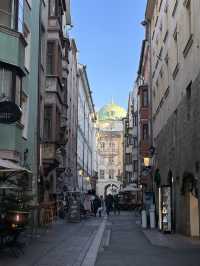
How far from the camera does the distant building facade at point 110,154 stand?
13559cm

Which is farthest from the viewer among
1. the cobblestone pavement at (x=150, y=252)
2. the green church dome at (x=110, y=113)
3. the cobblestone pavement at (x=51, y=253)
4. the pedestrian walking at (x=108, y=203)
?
the green church dome at (x=110, y=113)

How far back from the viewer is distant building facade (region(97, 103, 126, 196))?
13559cm

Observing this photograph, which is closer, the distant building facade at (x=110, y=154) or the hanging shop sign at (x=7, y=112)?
the hanging shop sign at (x=7, y=112)

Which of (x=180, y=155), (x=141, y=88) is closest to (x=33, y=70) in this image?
(x=180, y=155)

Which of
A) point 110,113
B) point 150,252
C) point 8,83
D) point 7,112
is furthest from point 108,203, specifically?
point 110,113

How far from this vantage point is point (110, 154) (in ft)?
463

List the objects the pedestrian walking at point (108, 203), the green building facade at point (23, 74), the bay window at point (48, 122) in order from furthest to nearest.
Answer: the pedestrian walking at point (108, 203)
the bay window at point (48, 122)
the green building facade at point (23, 74)

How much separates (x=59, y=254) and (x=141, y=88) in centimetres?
4420

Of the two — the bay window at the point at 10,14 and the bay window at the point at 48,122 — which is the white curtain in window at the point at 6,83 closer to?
the bay window at the point at 10,14

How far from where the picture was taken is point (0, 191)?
788 inches

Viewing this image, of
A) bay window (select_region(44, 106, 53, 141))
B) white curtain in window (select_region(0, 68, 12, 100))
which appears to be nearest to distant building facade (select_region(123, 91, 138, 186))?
bay window (select_region(44, 106, 53, 141))

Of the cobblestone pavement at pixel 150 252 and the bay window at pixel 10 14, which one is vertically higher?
the bay window at pixel 10 14

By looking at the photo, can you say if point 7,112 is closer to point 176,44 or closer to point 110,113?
point 176,44

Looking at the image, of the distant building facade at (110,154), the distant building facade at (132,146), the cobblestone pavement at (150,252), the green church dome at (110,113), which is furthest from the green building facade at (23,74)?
the green church dome at (110,113)
